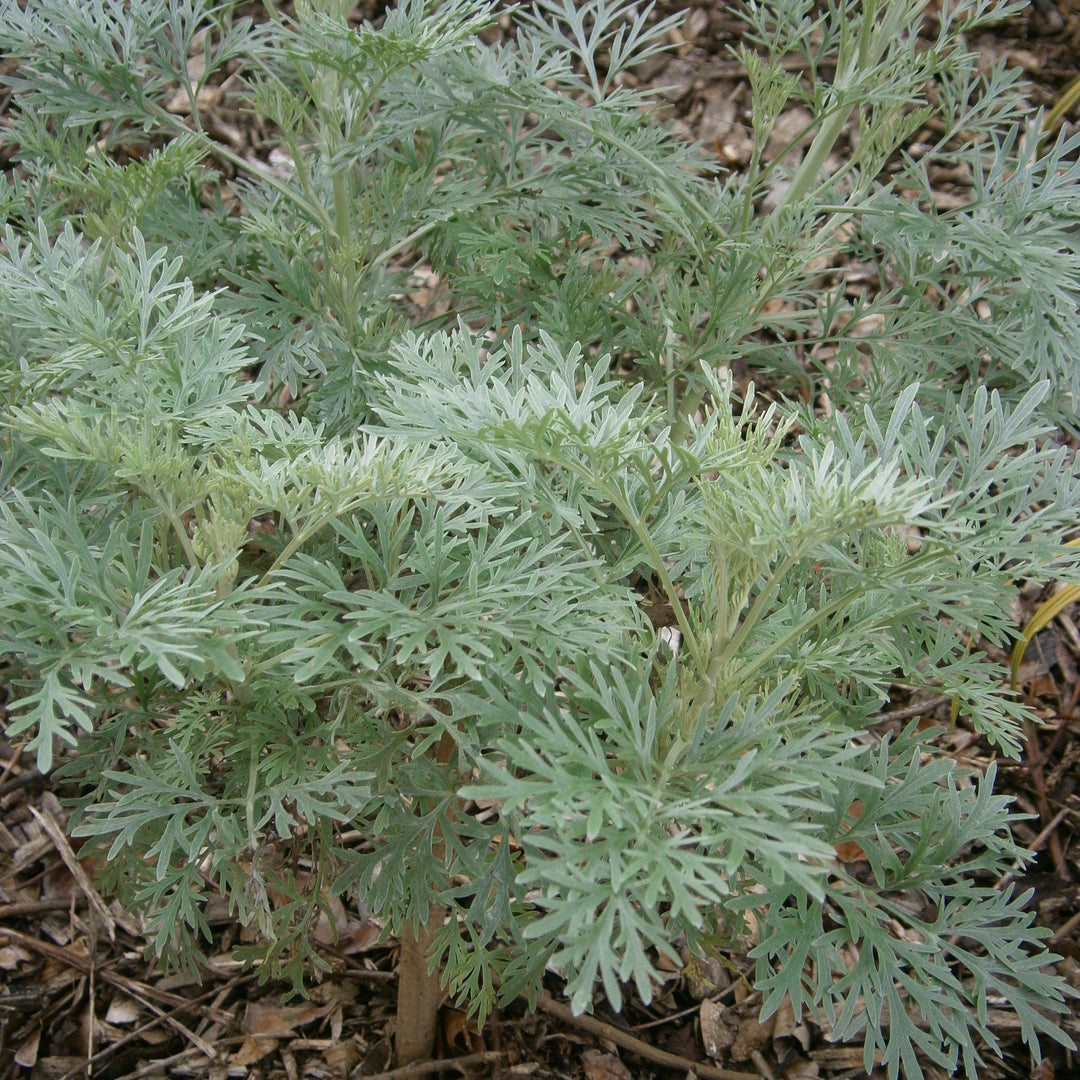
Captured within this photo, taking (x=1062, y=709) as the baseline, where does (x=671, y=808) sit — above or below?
above

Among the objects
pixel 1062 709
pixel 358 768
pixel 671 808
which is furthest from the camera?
pixel 1062 709

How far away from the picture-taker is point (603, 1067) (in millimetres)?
1714

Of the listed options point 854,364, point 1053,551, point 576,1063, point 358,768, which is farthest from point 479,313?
point 576,1063

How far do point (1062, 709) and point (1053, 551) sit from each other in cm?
128

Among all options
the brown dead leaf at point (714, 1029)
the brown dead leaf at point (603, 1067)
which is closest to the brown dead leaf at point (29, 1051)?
the brown dead leaf at point (603, 1067)

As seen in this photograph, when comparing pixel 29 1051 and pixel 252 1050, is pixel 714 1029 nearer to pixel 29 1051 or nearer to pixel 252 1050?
pixel 252 1050

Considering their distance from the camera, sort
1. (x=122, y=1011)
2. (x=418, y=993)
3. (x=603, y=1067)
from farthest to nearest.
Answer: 1. (x=122, y=1011)
2. (x=603, y=1067)
3. (x=418, y=993)

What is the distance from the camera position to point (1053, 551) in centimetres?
116

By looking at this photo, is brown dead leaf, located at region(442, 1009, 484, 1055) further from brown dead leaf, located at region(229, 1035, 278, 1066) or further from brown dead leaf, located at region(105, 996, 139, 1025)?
brown dead leaf, located at region(105, 996, 139, 1025)

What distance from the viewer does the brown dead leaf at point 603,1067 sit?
67.2 inches

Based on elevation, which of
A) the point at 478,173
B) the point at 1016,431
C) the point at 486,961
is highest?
the point at 1016,431

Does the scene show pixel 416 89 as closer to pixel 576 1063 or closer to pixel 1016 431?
pixel 1016 431

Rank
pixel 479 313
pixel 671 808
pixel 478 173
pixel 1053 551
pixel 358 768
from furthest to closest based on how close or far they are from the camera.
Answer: pixel 478 173 < pixel 479 313 < pixel 358 768 < pixel 1053 551 < pixel 671 808

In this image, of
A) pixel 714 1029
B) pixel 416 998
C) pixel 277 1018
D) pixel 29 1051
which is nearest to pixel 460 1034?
pixel 416 998
